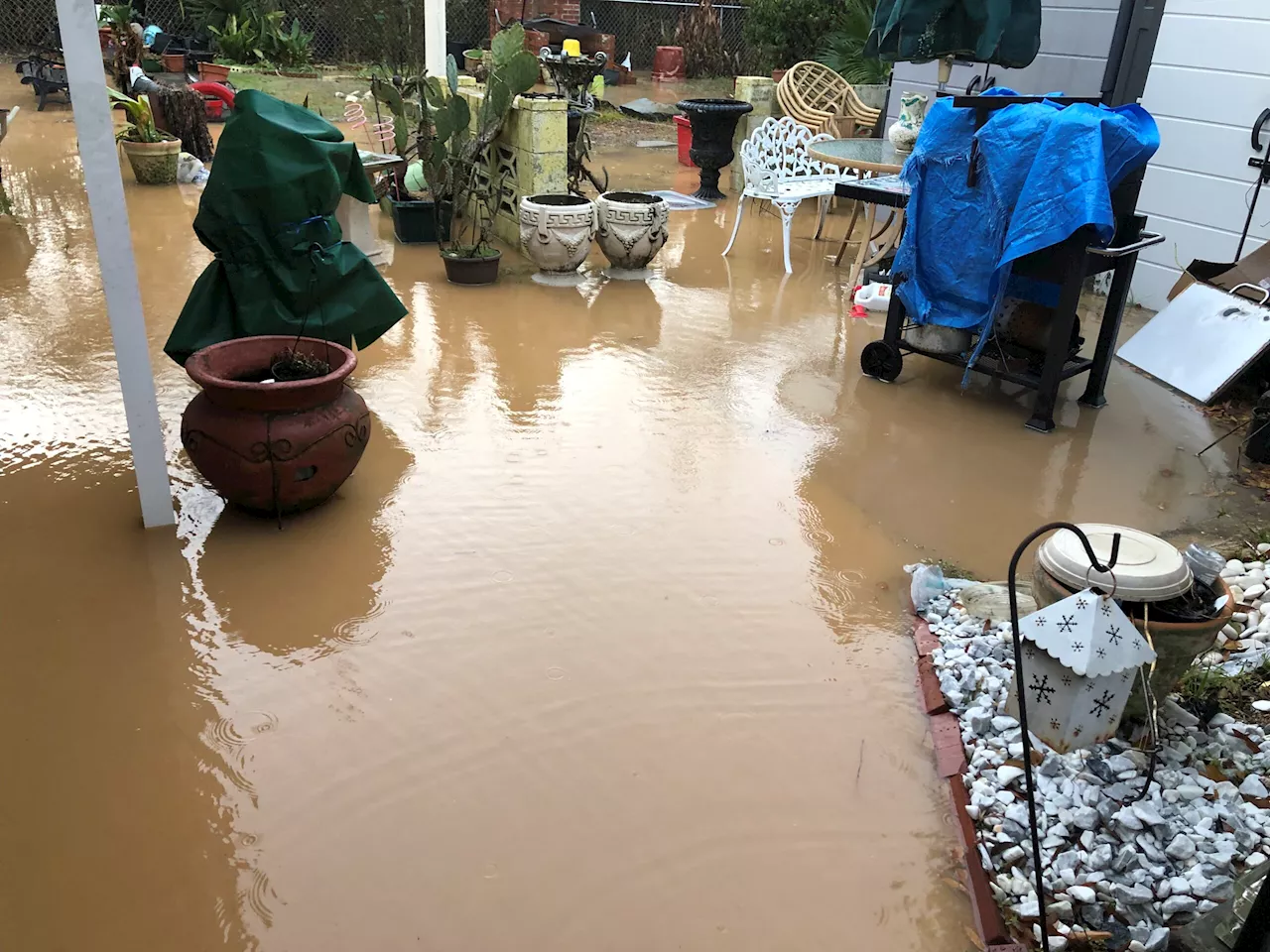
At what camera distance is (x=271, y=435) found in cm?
360

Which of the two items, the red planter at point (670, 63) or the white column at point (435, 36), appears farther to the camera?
the red planter at point (670, 63)

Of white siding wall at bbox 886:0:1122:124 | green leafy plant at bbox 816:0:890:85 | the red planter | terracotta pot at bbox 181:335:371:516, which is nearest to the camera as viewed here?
terracotta pot at bbox 181:335:371:516

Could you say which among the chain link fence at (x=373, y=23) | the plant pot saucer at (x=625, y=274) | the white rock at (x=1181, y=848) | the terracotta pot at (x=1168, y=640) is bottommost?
the white rock at (x=1181, y=848)

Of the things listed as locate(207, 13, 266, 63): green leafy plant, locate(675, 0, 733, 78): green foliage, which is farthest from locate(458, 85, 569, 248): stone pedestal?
locate(675, 0, 733, 78): green foliage

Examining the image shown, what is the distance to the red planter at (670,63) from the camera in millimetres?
16672

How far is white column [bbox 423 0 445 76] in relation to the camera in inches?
309

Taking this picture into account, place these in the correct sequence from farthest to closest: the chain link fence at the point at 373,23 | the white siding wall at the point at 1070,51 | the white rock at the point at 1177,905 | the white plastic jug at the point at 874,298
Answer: the chain link fence at the point at 373,23
the white siding wall at the point at 1070,51
the white plastic jug at the point at 874,298
the white rock at the point at 1177,905

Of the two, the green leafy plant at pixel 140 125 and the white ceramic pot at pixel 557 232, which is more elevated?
the green leafy plant at pixel 140 125

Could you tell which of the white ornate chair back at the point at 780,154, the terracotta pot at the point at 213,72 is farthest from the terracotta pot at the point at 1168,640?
the terracotta pot at the point at 213,72

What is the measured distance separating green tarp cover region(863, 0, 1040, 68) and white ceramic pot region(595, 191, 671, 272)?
6.18ft

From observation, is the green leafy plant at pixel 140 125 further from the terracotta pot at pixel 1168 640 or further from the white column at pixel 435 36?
the terracotta pot at pixel 1168 640

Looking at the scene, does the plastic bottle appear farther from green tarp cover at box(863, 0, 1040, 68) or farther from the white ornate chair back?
the white ornate chair back

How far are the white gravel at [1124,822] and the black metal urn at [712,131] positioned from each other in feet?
25.3

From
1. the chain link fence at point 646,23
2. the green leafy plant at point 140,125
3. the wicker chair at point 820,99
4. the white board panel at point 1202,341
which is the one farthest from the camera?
the chain link fence at point 646,23
